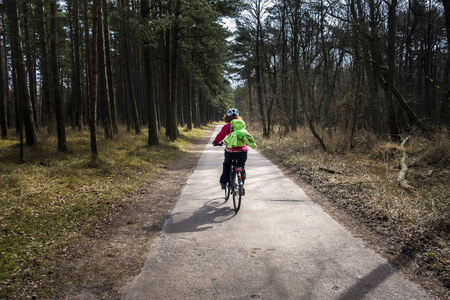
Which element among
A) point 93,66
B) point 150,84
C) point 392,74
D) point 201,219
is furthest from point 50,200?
point 392,74

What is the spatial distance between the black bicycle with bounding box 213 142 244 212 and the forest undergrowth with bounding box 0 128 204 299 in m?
2.32

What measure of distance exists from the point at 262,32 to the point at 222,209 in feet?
69.8

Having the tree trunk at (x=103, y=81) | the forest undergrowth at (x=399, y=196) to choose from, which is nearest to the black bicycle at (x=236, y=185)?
the forest undergrowth at (x=399, y=196)

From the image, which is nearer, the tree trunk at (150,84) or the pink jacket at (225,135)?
the pink jacket at (225,135)

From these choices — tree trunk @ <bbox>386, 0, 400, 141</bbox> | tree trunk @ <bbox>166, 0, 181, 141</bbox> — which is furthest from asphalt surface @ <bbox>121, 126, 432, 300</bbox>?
tree trunk @ <bbox>166, 0, 181, 141</bbox>

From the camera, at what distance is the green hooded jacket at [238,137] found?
5949mm

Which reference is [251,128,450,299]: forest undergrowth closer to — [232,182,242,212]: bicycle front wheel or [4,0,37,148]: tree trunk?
[232,182,242,212]: bicycle front wheel

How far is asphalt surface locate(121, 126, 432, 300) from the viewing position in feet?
9.68

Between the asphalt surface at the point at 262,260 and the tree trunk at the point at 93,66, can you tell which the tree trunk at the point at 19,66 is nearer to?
the tree trunk at the point at 93,66

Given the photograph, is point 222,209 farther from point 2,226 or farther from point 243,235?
point 2,226

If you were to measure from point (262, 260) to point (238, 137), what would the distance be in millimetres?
2886

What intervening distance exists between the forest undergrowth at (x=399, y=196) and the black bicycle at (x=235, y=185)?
2145mm

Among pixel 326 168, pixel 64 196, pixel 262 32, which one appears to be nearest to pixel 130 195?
pixel 64 196

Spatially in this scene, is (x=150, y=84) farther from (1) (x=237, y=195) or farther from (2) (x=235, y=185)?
(1) (x=237, y=195)
